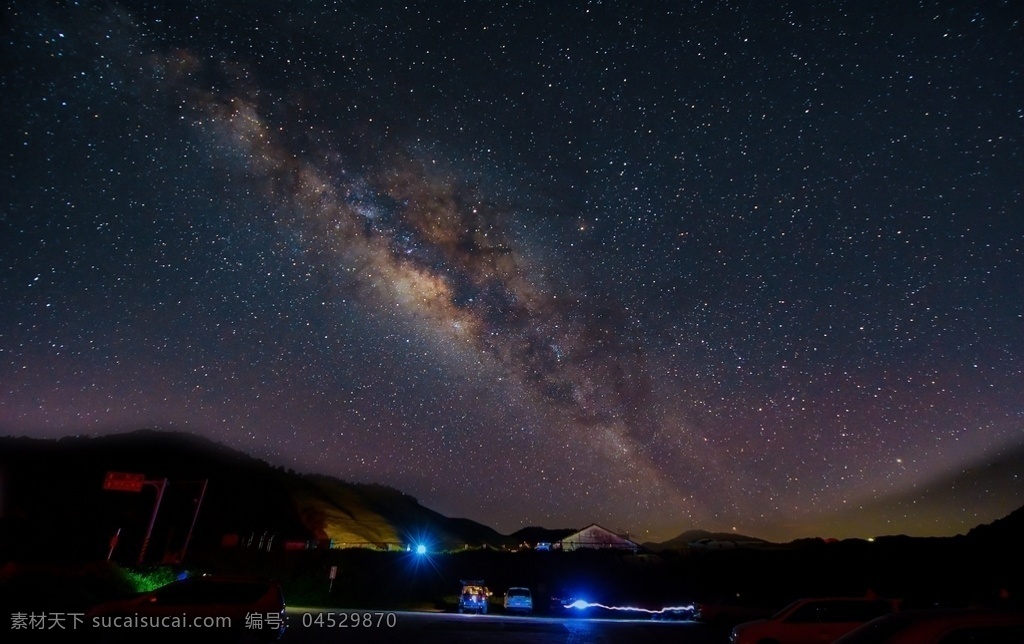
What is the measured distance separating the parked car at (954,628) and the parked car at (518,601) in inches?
1219

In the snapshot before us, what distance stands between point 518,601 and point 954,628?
31.5 metres

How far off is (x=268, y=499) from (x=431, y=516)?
75205mm

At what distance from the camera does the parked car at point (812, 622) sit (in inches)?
447

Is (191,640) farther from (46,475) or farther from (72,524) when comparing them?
(46,475)

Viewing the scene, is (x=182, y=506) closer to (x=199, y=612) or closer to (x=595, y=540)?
(x=595, y=540)

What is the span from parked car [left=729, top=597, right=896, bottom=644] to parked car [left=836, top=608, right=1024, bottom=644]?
7.82 m

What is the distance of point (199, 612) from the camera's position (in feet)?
32.8

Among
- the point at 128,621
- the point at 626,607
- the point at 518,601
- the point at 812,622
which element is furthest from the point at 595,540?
the point at 128,621

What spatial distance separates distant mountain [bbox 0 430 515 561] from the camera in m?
80.1

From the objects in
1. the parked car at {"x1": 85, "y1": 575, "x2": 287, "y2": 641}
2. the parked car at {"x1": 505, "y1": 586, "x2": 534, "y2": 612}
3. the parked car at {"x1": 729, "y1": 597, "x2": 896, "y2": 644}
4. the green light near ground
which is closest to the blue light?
the parked car at {"x1": 505, "y1": 586, "x2": 534, "y2": 612}

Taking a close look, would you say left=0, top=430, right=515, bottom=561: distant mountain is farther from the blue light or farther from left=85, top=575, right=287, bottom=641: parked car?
left=85, top=575, right=287, bottom=641: parked car

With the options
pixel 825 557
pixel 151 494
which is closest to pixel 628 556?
pixel 825 557

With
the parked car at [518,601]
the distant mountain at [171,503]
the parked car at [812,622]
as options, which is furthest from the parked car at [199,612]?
the distant mountain at [171,503]

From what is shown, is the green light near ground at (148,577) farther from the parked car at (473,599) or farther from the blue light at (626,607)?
the blue light at (626,607)
